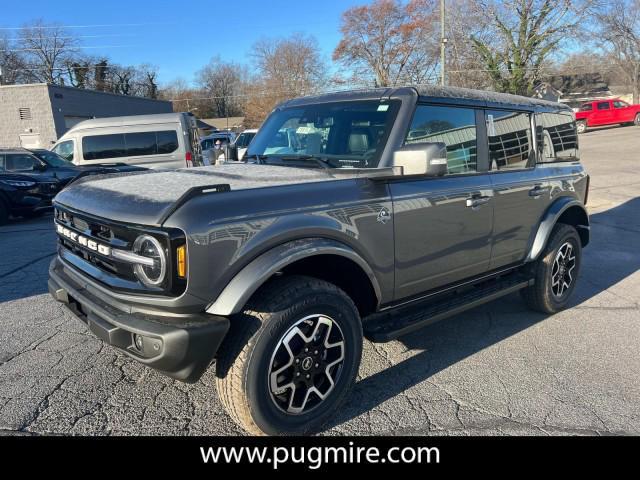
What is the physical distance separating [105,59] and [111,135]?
64128mm

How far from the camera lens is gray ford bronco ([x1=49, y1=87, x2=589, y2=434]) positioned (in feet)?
7.64

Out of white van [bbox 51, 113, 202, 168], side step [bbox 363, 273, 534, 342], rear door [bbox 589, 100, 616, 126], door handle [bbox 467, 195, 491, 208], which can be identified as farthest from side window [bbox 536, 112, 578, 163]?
rear door [bbox 589, 100, 616, 126]

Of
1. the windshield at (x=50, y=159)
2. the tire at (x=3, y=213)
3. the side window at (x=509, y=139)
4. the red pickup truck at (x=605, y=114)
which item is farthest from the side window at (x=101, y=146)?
the red pickup truck at (x=605, y=114)

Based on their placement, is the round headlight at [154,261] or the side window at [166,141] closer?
the round headlight at [154,261]

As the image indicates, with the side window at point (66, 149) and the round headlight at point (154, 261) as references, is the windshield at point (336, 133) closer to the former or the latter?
the round headlight at point (154, 261)

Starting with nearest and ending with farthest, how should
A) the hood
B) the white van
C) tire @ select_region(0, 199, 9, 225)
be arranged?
1. the hood
2. tire @ select_region(0, 199, 9, 225)
3. the white van

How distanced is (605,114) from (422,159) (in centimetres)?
3713

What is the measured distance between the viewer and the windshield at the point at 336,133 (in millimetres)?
3229

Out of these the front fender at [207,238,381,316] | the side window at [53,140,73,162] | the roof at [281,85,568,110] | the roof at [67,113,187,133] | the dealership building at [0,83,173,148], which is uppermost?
the dealership building at [0,83,173,148]

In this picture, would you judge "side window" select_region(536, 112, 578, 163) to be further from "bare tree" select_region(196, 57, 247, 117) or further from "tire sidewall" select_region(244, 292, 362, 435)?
"bare tree" select_region(196, 57, 247, 117)

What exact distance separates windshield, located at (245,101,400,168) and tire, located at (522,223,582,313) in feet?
7.39

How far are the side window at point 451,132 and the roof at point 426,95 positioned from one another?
9cm

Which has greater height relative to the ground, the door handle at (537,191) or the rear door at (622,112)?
the rear door at (622,112)
